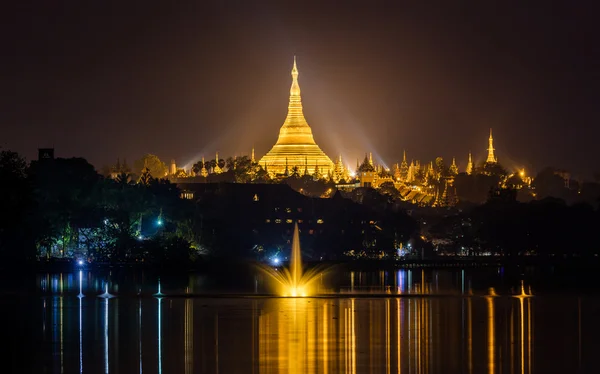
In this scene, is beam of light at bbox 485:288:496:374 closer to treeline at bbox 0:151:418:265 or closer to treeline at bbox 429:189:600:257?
treeline at bbox 0:151:418:265

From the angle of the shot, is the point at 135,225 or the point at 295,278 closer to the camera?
the point at 295,278

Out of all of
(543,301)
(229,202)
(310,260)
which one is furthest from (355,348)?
(229,202)

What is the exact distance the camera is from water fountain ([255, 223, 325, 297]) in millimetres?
97562

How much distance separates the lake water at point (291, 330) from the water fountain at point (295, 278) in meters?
1.89

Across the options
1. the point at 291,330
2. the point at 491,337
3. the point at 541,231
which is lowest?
the point at 491,337

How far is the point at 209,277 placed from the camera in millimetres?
114125

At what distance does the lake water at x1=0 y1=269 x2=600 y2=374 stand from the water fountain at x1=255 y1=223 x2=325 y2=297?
1.89 m

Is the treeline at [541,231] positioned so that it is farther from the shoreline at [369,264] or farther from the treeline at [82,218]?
the treeline at [82,218]

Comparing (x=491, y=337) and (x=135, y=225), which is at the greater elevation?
(x=135, y=225)

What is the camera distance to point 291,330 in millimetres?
72625

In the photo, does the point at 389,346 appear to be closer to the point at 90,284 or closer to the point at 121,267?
the point at 90,284

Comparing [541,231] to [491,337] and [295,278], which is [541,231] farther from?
[491,337]

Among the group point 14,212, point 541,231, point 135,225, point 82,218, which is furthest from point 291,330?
point 541,231

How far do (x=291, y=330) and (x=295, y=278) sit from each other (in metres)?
36.4
